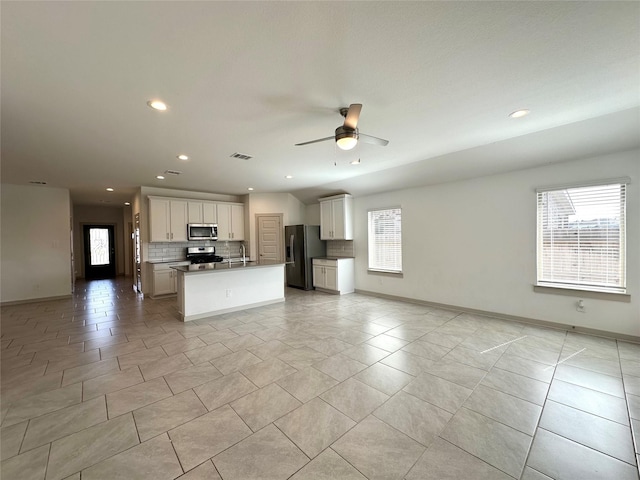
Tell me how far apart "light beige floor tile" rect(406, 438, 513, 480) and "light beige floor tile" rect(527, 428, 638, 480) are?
A: 294 mm

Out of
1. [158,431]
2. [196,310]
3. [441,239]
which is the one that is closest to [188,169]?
[196,310]

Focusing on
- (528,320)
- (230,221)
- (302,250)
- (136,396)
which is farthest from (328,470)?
(230,221)

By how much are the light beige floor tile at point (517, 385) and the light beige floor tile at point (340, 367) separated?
122 cm

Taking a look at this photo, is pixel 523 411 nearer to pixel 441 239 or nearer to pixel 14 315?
pixel 441 239

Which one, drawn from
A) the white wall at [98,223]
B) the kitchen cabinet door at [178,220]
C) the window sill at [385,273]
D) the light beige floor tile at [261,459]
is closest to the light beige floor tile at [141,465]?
the light beige floor tile at [261,459]

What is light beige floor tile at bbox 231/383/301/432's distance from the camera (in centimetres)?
203

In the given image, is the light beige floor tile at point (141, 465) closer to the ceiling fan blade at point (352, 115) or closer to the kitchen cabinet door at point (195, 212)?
the ceiling fan blade at point (352, 115)

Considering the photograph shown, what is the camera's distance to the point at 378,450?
173 cm

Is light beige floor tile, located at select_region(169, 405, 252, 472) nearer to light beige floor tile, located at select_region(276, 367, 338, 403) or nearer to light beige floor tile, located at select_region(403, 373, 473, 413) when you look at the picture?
light beige floor tile, located at select_region(276, 367, 338, 403)

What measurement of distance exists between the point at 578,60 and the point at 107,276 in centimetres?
1321

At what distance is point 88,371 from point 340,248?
5.38m

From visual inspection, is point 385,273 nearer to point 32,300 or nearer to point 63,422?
point 63,422

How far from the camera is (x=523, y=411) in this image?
2098 millimetres

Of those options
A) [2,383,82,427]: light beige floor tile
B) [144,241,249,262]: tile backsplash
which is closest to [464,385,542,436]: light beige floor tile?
[2,383,82,427]: light beige floor tile
